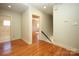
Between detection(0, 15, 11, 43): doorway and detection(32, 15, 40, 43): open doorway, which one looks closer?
detection(0, 15, 11, 43): doorway

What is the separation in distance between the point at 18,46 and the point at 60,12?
1044mm

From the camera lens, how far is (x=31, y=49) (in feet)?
5.78

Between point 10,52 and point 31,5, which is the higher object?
point 31,5

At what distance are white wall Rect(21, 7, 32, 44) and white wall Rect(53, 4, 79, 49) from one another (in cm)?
48

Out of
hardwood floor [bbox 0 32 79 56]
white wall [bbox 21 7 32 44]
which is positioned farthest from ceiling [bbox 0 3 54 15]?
hardwood floor [bbox 0 32 79 56]

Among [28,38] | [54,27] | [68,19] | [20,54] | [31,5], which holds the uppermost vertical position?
[31,5]

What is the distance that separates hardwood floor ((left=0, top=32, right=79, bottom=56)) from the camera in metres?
1.70

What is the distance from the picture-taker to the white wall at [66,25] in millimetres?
1724

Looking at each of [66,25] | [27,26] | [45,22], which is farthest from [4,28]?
[66,25]

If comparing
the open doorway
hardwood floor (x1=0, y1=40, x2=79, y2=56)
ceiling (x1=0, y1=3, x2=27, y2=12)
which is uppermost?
ceiling (x1=0, y1=3, x2=27, y2=12)

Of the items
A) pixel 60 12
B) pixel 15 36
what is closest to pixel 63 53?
pixel 60 12

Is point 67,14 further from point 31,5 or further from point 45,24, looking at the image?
point 31,5

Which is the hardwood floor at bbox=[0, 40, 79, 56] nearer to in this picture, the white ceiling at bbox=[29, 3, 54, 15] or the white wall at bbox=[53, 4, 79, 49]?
the white wall at bbox=[53, 4, 79, 49]

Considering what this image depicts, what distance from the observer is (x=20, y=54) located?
5.58ft
